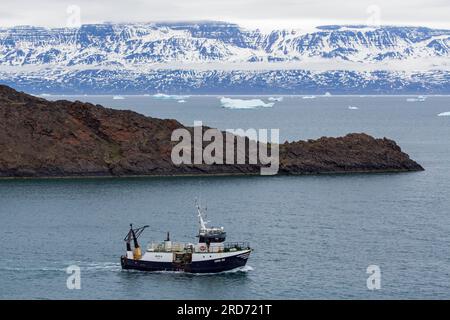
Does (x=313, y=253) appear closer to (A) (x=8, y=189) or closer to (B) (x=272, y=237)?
(B) (x=272, y=237)

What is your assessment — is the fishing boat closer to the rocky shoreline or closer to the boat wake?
the boat wake

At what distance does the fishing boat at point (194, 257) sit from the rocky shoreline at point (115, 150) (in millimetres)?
49355

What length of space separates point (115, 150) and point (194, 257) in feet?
182

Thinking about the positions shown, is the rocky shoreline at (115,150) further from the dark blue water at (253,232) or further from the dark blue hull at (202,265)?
the dark blue hull at (202,265)

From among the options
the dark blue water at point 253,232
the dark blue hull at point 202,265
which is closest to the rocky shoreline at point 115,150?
the dark blue water at point 253,232

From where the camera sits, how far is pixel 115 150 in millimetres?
116312

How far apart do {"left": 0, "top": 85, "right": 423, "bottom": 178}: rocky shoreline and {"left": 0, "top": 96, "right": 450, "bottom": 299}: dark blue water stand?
11.2ft

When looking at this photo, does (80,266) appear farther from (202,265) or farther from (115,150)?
(115,150)

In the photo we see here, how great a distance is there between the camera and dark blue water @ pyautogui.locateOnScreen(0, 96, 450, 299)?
58.0 m

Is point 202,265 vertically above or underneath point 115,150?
underneath

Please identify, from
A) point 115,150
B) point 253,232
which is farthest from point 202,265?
point 115,150

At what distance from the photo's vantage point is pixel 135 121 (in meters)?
121

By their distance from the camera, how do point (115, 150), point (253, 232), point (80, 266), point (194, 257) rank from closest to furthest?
point (194, 257) < point (80, 266) < point (253, 232) < point (115, 150)
